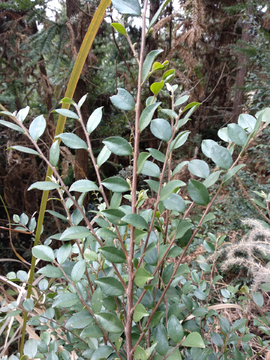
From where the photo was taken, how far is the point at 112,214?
28 cm

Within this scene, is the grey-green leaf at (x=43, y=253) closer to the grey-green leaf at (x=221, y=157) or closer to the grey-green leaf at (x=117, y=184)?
the grey-green leaf at (x=117, y=184)

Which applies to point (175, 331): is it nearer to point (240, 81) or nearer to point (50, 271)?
point (50, 271)

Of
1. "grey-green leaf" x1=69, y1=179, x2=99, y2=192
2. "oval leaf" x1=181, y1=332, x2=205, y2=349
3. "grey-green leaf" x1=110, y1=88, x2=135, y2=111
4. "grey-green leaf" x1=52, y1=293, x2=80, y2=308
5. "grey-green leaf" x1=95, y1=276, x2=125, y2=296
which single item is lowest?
"grey-green leaf" x1=52, y1=293, x2=80, y2=308

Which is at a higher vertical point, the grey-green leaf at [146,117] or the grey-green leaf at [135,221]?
the grey-green leaf at [146,117]

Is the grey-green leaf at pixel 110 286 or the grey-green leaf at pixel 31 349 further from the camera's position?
the grey-green leaf at pixel 31 349

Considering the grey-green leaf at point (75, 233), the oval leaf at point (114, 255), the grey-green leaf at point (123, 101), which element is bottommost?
the oval leaf at point (114, 255)

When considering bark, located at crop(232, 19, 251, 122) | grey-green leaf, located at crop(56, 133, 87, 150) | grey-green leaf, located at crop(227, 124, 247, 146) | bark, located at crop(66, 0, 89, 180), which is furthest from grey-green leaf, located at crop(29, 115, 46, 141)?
bark, located at crop(232, 19, 251, 122)

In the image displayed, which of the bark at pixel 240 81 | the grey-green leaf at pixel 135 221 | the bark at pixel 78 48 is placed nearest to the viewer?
the grey-green leaf at pixel 135 221

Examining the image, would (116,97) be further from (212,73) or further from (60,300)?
(212,73)

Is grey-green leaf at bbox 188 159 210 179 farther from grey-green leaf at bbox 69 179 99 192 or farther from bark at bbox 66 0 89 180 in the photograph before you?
bark at bbox 66 0 89 180

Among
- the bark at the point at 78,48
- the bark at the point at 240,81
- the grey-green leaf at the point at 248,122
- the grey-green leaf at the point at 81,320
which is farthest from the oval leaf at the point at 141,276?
the bark at the point at 240,81

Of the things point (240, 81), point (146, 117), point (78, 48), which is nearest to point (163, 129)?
point (146, 117)

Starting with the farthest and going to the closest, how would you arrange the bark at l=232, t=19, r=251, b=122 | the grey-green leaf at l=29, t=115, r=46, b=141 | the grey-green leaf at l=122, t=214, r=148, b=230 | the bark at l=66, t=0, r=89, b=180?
the bark at l=232, t=19, r=251, b=122 → the bark at l=66, t=0, r=89, b=180 → the grey-green leaf at l=29, t=115, r=46, b=141 → the grey-green leaf at l=122, t=214, r=148, b=230

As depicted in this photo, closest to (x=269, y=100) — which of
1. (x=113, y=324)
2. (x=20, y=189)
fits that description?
(x=113, y=324)
